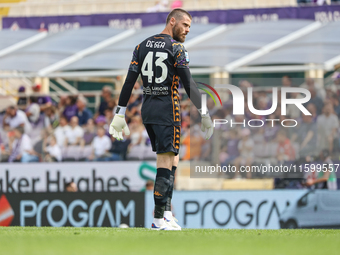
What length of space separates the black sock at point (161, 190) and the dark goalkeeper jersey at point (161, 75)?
1.68 feet

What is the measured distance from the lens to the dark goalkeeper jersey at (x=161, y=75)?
6.47 metres

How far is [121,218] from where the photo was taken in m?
12.1

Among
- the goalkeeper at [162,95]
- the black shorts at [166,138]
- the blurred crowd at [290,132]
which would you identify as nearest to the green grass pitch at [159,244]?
the goalkeeper at [162,95]

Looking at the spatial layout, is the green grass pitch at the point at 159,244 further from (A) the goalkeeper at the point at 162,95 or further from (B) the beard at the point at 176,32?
(B) the beard at the point at 176,32

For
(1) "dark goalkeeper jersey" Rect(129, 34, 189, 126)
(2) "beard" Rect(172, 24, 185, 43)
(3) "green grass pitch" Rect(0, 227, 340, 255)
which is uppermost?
(2) "beard" Rect(172, 24, 185, 43)

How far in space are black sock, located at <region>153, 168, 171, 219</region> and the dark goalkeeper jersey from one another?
51 cm

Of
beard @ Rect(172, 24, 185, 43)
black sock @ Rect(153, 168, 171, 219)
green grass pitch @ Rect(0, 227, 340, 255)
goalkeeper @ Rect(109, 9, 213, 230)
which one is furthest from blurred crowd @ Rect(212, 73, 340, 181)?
green grass pitch @ Rect(0, 227, 340, 255)

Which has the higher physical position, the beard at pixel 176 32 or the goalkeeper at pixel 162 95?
the beard at pixel 176 32

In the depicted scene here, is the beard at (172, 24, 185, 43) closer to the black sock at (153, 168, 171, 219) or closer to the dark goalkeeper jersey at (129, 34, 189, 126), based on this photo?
the dark goalkeeper jersey at (129, 34, 189, 126)

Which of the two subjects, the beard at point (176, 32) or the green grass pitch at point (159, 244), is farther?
the beard at point (176, 32)

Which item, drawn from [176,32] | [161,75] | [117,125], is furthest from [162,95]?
[176,32]

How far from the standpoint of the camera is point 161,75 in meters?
6.49

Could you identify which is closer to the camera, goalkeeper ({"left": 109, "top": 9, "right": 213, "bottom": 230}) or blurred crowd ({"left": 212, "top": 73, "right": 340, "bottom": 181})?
goalkeeper ({"left": 109, "top": 9, "right": 213, "bottom": 230})

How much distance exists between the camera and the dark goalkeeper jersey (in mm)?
6469
